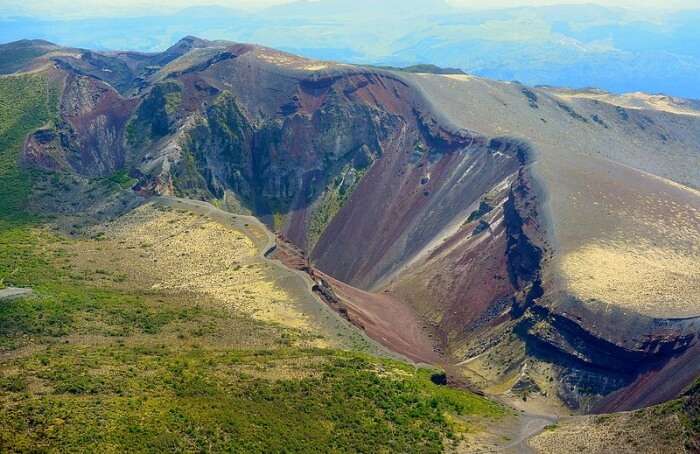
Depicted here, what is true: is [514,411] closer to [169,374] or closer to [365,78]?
[169,374]

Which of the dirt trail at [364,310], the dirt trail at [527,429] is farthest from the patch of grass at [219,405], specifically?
the dirt trail at [364,310]

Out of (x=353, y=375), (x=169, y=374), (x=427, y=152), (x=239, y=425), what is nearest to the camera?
(x=239, y=425)

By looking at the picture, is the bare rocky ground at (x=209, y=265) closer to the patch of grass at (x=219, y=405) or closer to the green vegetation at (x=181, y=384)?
the green vegetation at (x=181, y=384)

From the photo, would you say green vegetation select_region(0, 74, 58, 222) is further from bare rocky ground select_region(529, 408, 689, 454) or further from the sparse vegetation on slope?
bare rocky ground select_region(529, 408, 689, 454)

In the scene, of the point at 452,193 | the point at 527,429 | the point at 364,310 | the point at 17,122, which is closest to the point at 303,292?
the point at 364,310

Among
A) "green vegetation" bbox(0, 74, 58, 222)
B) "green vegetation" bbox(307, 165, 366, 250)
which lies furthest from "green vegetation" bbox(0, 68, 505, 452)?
"green vegetation" bbox(307, 165, 366, 250)

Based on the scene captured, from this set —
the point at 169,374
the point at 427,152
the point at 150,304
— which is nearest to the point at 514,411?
the point at 169,374
